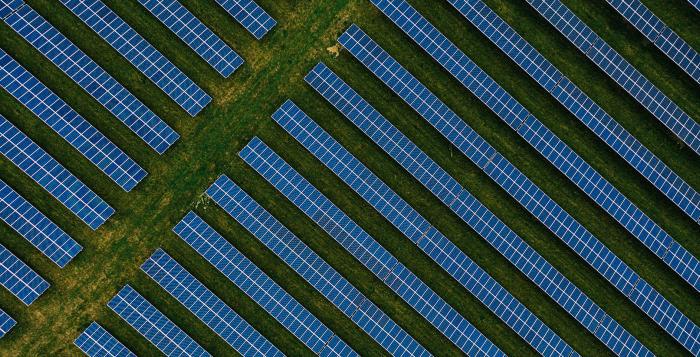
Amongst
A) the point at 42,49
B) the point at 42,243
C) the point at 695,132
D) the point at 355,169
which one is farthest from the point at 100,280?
the point at 695,132

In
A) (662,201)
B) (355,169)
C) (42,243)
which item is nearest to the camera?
(42,243)

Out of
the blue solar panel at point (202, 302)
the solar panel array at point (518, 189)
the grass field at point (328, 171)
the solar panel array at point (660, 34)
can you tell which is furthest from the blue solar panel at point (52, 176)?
the solar panel array at point (660, 34)

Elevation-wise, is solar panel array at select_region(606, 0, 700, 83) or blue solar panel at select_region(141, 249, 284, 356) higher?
solar panel array at select_region(606, 0, 700, 83)

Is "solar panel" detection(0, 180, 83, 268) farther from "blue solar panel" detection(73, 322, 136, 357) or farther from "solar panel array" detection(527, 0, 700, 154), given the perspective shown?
"solar panel array" detection(527, 0, 700, 154)

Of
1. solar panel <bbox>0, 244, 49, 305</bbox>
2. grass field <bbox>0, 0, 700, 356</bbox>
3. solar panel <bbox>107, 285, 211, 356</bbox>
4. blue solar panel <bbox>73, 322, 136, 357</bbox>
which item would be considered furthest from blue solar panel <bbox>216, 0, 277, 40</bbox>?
blue solar panel <bbox>73, 322, 136, 357</bbox>

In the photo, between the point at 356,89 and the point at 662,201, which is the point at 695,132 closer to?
the point at 662,201

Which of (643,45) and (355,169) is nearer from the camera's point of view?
(355,169)
